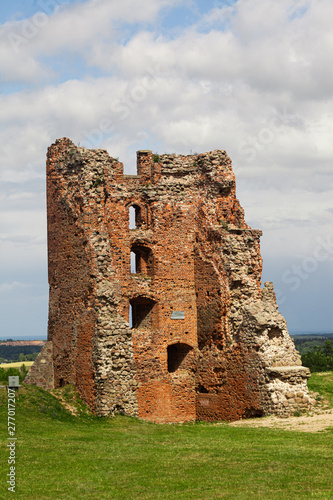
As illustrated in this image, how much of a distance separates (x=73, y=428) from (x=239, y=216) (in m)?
9.63

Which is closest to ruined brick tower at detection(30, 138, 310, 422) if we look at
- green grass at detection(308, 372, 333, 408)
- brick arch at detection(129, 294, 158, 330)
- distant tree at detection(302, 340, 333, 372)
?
brick arch at detection(129, 294, 158, 330)

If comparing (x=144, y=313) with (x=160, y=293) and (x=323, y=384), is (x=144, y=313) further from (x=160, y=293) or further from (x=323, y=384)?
(x=323, y=384)

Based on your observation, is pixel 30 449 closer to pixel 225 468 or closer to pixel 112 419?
pixel 225 468

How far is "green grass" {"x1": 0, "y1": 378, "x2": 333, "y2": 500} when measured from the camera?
11.5m

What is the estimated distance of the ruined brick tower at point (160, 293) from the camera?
69.9ft

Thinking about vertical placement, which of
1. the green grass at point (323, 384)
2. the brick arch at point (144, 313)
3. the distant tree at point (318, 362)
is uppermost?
the brick arch at point (144, 313)

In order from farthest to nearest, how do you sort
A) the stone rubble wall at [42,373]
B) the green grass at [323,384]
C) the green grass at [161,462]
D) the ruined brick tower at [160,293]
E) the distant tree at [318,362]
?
the distant tree at [318,362] → the stone rubble wall at [42,373] → the green grass at [323,384] → the ruined brick tower at [160,293] → the green grass at [161,462]

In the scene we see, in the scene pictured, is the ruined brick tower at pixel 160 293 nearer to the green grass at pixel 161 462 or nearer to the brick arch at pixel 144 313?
the brick arch at pixel 144 313

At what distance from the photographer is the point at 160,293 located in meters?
23.3

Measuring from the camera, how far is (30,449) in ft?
48.4

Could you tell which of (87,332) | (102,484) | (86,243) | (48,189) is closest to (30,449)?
(102,484)

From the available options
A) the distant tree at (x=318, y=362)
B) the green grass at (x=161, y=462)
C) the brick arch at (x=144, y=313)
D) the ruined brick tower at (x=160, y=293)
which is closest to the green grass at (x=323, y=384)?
the ruined brick tower at (x=160, y=293)

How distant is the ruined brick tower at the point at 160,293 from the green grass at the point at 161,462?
3025mm

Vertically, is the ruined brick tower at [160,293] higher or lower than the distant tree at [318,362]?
higher
